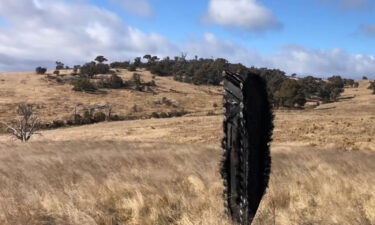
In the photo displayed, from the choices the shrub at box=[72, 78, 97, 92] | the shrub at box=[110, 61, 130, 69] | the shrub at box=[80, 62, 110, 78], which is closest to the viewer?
the shrub at box=[72, 78, 97, 92]

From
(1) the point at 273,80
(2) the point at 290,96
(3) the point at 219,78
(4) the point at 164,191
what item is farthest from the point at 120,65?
(4) the point at 164,191

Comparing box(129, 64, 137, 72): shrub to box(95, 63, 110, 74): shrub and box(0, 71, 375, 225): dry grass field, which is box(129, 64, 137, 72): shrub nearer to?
box(95, 63, 110, 74): shrub

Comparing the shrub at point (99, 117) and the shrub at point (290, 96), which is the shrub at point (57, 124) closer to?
the shrub at point (99, 117)

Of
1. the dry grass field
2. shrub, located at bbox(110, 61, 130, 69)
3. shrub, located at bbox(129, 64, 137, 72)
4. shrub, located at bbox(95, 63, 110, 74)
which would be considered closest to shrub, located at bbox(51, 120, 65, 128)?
shrub, located at bbox(95, 63, 110, 74)

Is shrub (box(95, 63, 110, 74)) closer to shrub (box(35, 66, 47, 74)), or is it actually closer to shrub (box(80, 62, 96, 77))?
shrub (box(80, 62, 96, 77))

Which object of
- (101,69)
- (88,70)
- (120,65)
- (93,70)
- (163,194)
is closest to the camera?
(163,194)

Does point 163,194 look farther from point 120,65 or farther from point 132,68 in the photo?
point 120,65

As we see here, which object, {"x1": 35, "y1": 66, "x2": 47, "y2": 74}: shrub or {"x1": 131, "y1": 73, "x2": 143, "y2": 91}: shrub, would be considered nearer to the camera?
{"x1": 131, "y1": 73, "x2": 143, "y2": 91}: shrub

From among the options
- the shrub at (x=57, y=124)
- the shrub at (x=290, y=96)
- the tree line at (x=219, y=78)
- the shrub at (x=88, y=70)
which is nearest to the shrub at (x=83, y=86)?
the tree line at (x=219, y=78)

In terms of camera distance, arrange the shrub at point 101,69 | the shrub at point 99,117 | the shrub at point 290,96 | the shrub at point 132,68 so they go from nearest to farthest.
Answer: the shrub at point 99,117 → the shrub at point 290,96 → the shrub at point 101,69 → the shrub at point 132,68

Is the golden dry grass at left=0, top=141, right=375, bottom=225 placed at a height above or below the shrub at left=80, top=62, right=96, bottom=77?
above

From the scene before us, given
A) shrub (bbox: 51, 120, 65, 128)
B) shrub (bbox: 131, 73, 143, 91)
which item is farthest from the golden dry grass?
shrub (bbox: 131, 73, 143, 91)

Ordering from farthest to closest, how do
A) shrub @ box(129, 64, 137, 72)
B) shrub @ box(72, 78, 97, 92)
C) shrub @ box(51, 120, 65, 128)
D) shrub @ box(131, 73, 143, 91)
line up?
shrub @ box(129, 64, 137, 72) → shrub @ box(131, 73, 143, 91) → shrub @ box(72, 78, 97, 92) → shrub @ box(51, 120, 65, 128)

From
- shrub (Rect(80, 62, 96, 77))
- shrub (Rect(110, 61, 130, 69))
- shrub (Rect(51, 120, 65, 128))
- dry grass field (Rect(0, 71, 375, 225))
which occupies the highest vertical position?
dry grass field (Rect(0, 71, 375, 225))
